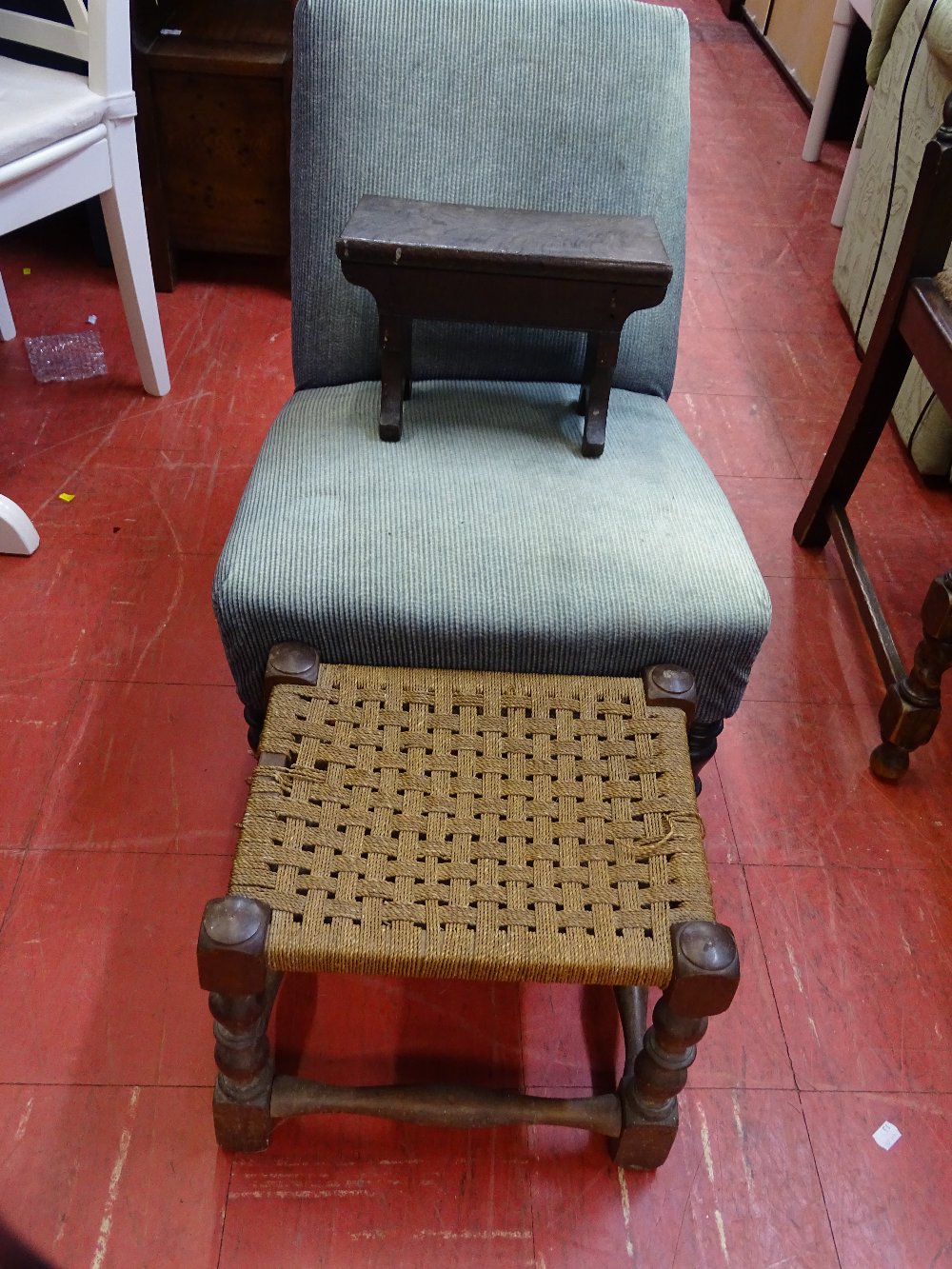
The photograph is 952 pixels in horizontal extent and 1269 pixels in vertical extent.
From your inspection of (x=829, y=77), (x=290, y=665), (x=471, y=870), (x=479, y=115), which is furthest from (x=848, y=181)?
(x=471, y=870)

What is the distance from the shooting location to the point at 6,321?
2.12 metres

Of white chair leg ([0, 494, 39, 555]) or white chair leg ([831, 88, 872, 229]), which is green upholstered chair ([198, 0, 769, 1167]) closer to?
white chair leg ([0, 494, 39, 555])

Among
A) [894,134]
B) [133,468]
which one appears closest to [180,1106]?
[133,468]

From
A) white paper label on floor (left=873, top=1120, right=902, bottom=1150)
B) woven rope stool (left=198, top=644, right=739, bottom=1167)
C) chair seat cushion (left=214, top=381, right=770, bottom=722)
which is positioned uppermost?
chair seat cushion (left=214, top=381, right=770, bottom=722)

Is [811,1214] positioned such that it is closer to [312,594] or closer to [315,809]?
[315,809]

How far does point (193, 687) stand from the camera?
149cm

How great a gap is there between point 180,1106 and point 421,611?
58 centimetres

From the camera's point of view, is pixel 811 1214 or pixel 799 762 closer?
pixel 811 1214

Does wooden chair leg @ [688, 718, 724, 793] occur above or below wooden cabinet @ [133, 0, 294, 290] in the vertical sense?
below

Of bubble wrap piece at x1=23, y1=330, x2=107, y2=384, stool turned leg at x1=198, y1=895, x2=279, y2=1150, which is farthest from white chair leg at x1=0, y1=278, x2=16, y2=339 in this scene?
stool turned leg at x1=198, y1=895, x2=279, y2=1150

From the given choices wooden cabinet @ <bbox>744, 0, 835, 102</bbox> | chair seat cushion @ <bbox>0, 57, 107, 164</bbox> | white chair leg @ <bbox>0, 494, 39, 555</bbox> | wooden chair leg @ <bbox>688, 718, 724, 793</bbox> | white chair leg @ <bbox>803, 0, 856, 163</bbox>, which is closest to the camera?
wooden chair leg @ <bbox>688, 718, 724, 793</bbox>

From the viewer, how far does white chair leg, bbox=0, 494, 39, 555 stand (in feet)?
5.30

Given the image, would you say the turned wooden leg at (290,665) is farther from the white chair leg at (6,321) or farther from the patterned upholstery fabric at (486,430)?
the white chair leg at (6,321)

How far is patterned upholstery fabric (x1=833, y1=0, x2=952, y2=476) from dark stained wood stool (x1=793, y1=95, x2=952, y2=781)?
37cm
